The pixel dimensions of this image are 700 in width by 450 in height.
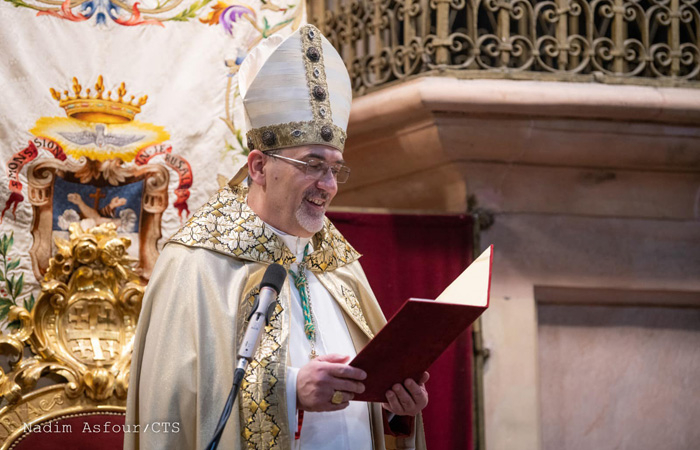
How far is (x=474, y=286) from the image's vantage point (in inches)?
133

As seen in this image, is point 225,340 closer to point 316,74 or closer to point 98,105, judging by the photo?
point 316,74

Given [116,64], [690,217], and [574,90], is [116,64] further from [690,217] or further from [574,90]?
[690,217]

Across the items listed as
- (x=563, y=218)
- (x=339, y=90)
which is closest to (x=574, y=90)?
(x=563, y=218)

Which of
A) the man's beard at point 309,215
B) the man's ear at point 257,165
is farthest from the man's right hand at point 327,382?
the man's ear at point 257,165

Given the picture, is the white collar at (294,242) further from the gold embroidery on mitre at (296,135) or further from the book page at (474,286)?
the book page at (474,286)

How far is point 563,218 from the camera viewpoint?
5547 mm

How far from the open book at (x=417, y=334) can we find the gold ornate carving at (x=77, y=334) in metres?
1.47

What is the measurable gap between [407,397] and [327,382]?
0.28 m

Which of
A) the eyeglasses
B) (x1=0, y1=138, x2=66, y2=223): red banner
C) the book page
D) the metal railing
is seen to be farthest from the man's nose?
the metal railing

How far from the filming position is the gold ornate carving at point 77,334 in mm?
4344

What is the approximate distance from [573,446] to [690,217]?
1.32m

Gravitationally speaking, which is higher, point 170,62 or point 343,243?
point 170,62

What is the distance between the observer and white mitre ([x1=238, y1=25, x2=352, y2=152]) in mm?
3768

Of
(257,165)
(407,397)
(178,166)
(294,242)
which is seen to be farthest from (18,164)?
(407,397)
